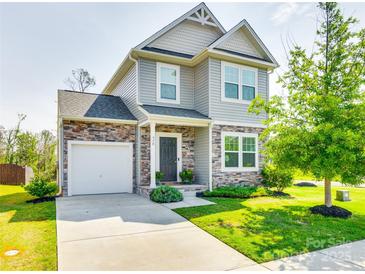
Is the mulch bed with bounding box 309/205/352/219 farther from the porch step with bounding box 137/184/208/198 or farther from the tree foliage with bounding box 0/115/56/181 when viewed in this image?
the tree foliage with bounding box 0/115/56/181

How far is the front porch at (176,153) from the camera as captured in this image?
1115 cm

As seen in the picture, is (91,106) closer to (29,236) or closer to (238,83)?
(238,83)

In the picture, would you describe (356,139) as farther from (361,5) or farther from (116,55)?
(116,55)

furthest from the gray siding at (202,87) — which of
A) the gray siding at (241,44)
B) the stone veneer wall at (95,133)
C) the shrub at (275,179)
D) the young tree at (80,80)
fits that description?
the young tree at (80,80)

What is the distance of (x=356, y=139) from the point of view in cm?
657

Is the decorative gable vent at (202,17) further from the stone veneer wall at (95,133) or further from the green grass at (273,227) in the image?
the green grass at (273,227)

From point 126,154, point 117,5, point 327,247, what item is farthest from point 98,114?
point 327,247

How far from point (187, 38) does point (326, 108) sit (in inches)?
314

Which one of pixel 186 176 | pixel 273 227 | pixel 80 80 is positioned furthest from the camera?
pixel 80 80

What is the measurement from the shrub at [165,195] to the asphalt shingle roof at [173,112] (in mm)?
3106

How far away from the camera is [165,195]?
9039 mm

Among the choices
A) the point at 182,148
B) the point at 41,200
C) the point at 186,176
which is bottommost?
the point at 41,200

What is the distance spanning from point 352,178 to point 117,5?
8.77 metres

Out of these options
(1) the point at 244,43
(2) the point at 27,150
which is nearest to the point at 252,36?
(1) the point at 244,43
